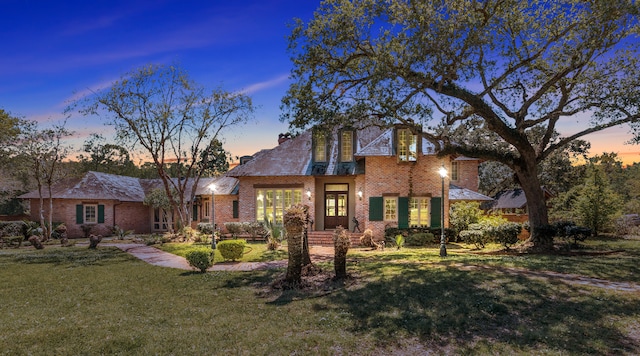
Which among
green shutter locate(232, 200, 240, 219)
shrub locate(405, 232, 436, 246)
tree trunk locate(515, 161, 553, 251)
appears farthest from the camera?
green shutter locate(232, 200, 240, 219)

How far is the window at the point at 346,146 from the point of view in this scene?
73.8 ft

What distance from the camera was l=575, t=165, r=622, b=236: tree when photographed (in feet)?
67.6

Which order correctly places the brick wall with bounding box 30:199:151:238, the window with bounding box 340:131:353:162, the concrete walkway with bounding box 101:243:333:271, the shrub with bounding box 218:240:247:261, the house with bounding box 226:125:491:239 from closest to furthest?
the concrete walkway with bounding box 101:243:333:271 → the shrub with bounding box 218:240:247:261 → the house with bounding box 226:125:491:239 → the window with bounding box 340:131:353:162 → the brick wall with bounding box 30:199:151:238

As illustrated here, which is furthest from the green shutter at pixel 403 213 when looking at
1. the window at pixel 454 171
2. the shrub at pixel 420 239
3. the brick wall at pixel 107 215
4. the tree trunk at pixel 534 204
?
the brick wall at pixel 107 215

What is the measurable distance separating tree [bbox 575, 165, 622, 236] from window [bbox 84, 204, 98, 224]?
31915 millimetres

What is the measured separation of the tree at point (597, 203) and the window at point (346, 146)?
13.6 meters

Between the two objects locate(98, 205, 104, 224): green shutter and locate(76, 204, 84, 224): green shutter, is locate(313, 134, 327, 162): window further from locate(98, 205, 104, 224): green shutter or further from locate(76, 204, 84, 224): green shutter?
locate(76, 204, 84, 224): green shutter

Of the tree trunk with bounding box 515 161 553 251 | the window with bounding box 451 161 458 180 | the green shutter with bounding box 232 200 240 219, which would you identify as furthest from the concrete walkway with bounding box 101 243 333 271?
the window with bounding box 451 161 458 180

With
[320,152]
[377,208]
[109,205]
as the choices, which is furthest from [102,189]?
[377,208]

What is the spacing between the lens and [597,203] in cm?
2081

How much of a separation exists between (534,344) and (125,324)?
720 centimetres

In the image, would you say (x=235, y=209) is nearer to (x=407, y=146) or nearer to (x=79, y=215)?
(x=79, y=215)

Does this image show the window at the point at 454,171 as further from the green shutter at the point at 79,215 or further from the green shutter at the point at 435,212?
the green shutter at the point at 79,215

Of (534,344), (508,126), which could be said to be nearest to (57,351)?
(534,344)
